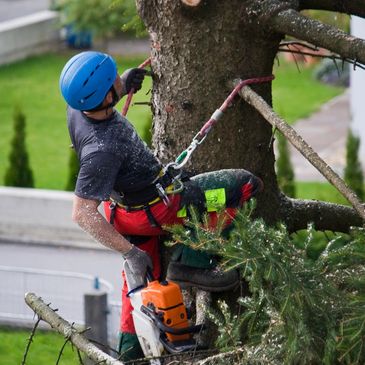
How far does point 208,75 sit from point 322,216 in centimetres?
108

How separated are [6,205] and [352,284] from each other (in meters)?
11.7

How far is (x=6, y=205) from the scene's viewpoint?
16.0 meters

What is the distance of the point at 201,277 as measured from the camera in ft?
20.0

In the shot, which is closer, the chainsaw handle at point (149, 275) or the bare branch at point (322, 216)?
the chainsaw handle at point (149, 275)

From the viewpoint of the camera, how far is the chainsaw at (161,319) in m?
5.81

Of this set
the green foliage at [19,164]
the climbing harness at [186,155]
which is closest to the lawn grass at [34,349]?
the green foliage at [19,164]

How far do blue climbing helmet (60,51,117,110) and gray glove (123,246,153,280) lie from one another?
70cm

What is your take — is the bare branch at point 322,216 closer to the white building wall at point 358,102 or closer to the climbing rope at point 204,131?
the climbing rope at point 204,131

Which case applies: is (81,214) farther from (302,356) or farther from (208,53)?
(302,356)

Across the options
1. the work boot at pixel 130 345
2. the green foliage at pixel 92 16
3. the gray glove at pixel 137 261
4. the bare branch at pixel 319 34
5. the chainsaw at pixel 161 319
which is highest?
the bare branch at pixel 319 34

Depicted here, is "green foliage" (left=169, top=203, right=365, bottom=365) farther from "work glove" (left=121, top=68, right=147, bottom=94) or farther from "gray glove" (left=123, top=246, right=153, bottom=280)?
"work glove" (left=121, top=68, right=147, bottom=94)

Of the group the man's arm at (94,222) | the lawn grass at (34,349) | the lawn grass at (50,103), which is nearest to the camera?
the man's arm at (94,222)

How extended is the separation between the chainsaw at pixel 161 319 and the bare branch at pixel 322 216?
3.07 feet

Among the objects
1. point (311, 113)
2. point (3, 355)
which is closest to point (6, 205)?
point (3, 355)
